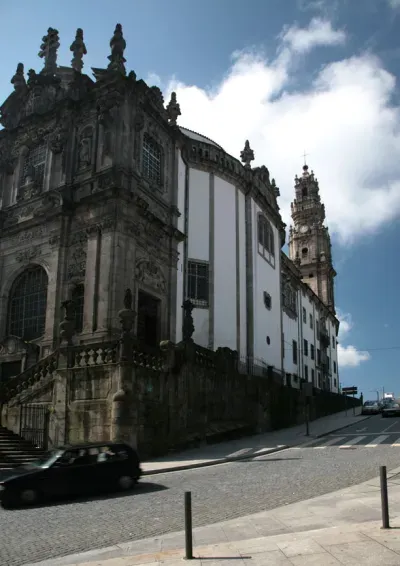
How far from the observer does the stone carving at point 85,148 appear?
2586 cm

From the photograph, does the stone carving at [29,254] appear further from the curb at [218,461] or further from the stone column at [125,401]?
the curb at [218,461]

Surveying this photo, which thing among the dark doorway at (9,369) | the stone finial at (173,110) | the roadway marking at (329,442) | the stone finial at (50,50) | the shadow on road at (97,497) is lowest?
the shadow on road at (97,497)

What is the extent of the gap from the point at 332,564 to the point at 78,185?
22474 mm

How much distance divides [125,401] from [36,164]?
16.5 metres

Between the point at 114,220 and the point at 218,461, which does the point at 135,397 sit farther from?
the point at 114,220

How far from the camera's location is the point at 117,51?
26.5 m

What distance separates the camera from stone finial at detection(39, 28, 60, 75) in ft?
98.4

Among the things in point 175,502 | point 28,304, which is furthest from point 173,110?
point 175,502

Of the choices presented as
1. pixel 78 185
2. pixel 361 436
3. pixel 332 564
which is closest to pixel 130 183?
pixel 78 185

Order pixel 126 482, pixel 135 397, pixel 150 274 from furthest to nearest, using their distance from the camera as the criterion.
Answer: pixel 150 274 < pixel 135 397 < pixel 126 482

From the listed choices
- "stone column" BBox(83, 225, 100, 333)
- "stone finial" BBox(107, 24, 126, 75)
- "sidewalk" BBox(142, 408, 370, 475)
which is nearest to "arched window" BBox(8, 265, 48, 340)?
"stone column" BBox(83, 225, 100, 333)

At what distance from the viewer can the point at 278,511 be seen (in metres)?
9.29

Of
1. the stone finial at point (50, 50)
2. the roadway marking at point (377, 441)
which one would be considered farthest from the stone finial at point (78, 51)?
the roadway marking at point (377, 441)

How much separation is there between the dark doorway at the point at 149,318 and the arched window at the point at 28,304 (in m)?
4.80
